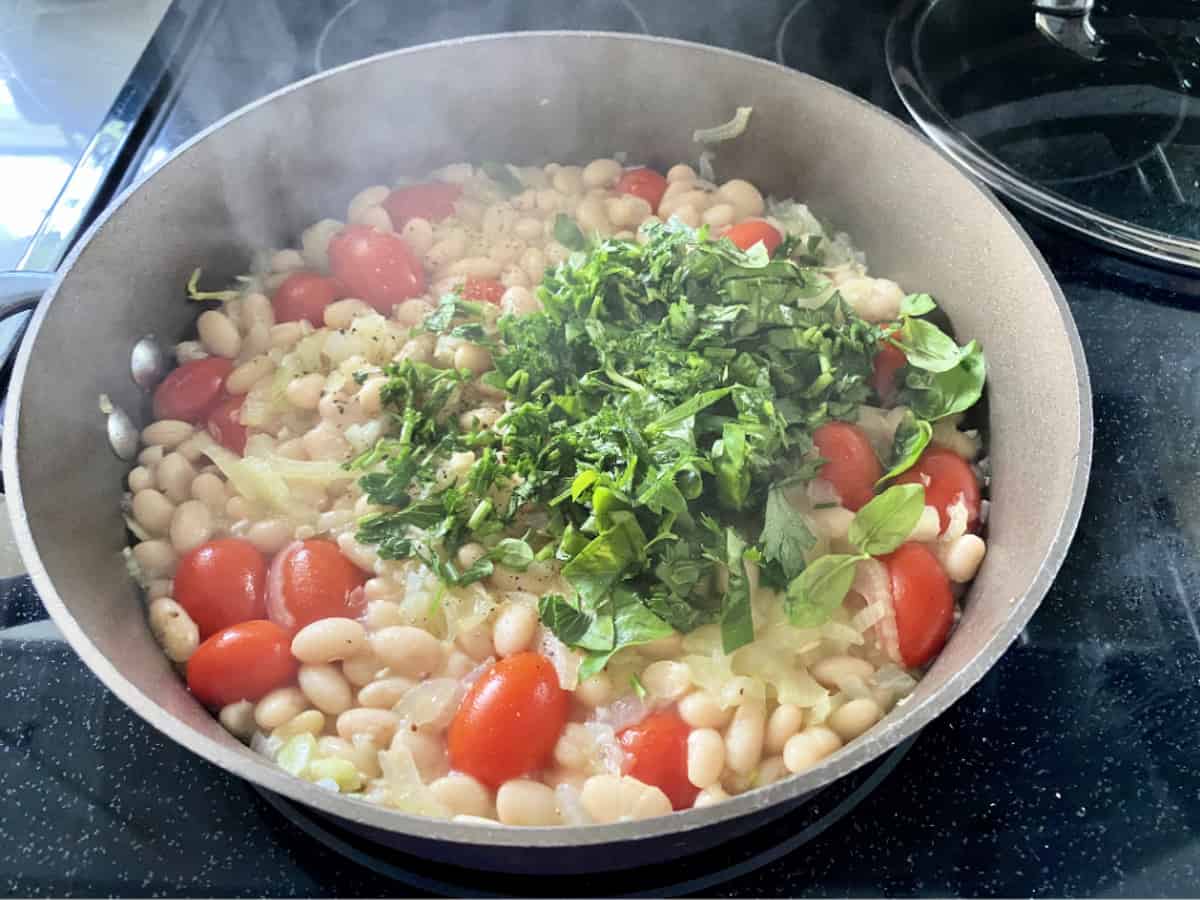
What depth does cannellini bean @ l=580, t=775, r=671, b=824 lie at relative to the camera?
3.57 ft

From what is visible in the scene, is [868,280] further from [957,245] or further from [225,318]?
[225,318]

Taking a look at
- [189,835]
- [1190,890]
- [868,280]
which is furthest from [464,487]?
[1190,890]

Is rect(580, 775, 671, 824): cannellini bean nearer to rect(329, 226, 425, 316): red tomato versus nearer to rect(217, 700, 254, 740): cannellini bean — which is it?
rect(217, 700, 254, 740): cannellini bean

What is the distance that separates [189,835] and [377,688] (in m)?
0.25

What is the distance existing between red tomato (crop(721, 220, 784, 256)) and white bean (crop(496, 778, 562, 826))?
887 mm

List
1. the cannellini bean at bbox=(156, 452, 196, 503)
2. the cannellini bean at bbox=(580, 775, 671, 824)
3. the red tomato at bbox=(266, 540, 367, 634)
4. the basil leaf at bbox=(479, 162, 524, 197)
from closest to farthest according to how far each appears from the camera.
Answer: the cannellini bean at bbox=(580, 775, 671, 824)
the red tomato at bbox=(266, 540, 367, 634)
the cannellini bean at bbox=(156, 452, 196, 503)
the basil leaf at bbox=(479, 162, 524, 197)

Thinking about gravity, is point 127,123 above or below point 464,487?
above

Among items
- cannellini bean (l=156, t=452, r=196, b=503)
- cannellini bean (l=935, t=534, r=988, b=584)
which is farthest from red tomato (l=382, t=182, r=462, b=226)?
cannellini bean (l=935, t=534, r=988, b=584)

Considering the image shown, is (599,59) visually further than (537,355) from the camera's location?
Yes

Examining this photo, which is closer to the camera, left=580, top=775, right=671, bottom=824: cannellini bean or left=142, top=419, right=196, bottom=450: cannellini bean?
left=580, top=775, right=671, bottom=824: cannellini bean

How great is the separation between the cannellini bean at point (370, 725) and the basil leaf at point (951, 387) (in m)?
0.81

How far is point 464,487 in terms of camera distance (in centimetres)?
133

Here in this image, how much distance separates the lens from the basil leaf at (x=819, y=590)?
122 centimetres

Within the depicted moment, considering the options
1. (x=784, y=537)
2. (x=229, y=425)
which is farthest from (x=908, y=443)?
(x=229, y=425)
